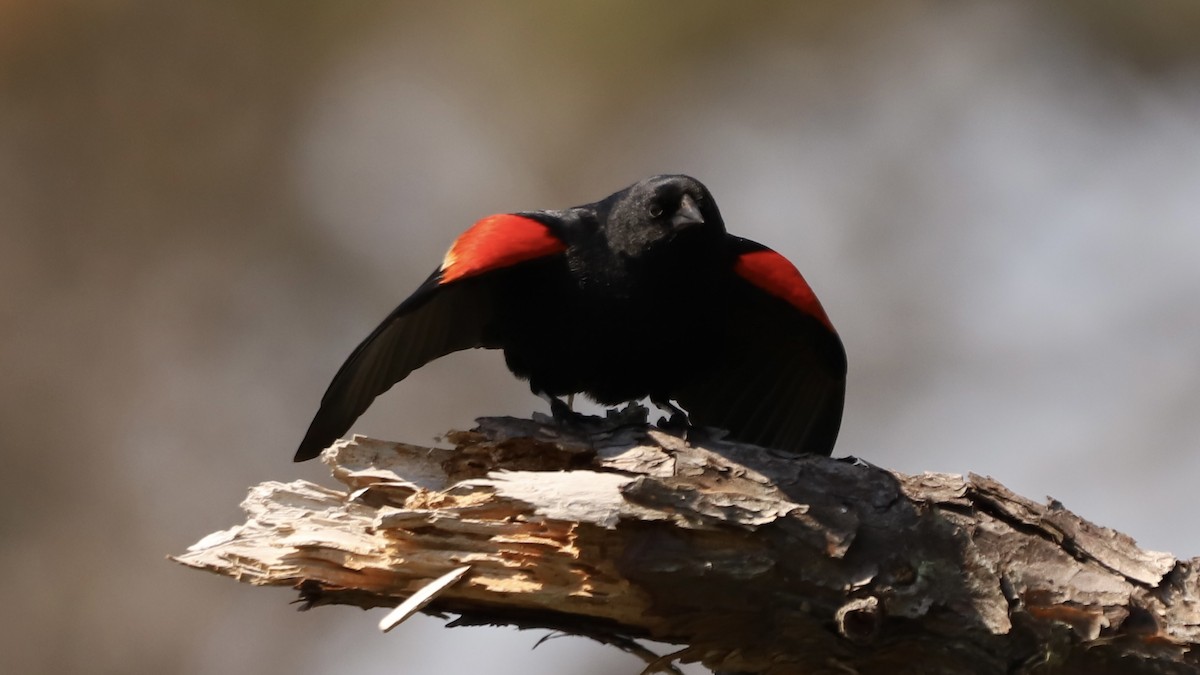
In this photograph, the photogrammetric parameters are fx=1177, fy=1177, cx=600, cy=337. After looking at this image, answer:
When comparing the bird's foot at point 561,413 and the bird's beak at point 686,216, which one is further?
the bird's beak at point 686,216

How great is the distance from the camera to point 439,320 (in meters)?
4.76

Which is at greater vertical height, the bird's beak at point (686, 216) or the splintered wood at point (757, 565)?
the bird's beak at point (686, 216)

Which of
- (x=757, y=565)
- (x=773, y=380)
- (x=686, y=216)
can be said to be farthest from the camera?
(x=773, y=380)

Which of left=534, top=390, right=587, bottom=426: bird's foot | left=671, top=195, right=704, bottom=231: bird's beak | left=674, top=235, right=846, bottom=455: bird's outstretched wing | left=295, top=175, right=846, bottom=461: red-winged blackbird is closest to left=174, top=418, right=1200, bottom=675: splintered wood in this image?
left=534, top=390, right=587, bottom=426: bird's foot

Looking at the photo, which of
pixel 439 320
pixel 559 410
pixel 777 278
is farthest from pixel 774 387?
pixel 439 320

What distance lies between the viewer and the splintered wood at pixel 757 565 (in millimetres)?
3230

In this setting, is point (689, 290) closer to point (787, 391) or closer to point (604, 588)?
point (787, 391)

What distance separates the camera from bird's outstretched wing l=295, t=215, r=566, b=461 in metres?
4.25

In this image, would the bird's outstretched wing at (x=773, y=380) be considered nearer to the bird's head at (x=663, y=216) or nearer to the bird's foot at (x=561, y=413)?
the bird's head at (x=663, y=216)

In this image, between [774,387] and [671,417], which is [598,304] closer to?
[671,417]

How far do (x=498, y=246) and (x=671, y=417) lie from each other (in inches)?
35.5

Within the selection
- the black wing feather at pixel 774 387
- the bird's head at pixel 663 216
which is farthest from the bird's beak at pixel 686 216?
the black wing feather at pixel 774 387

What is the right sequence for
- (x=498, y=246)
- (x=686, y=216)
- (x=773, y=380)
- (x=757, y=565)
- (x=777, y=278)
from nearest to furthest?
(x=757, y=565) → (x=498, y=246) → (x=686, y=216) → (x=777, y=278) → (x=773, y=380)

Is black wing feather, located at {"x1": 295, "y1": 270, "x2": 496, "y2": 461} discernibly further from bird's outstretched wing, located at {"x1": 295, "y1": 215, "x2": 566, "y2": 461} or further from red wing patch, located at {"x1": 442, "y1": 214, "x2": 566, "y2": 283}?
red wing patch, located at {"x1": 442, "y1": 214, "x2": 566, "y2": 283}
